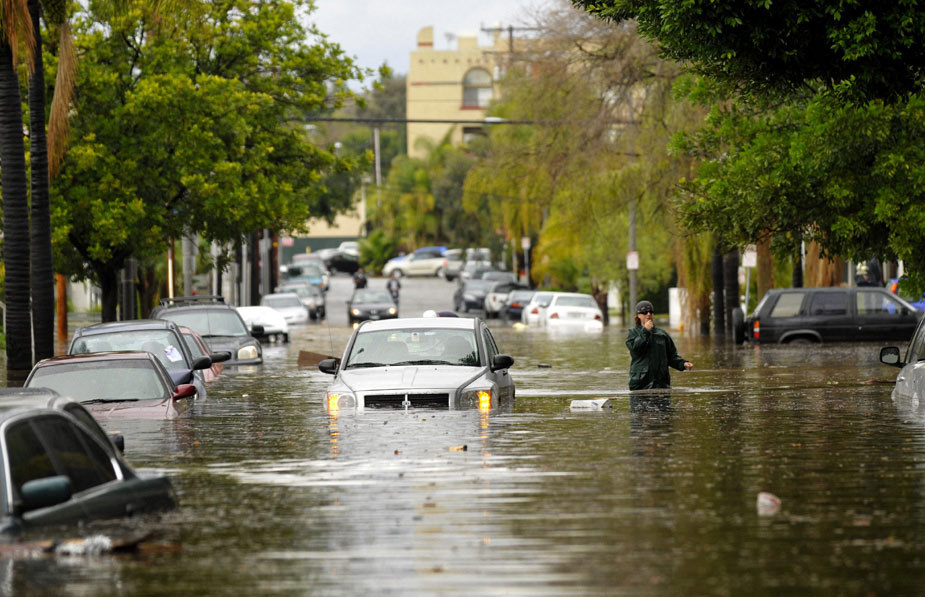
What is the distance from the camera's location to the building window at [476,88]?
125800 mm

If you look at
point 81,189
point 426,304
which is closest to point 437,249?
point 426,304

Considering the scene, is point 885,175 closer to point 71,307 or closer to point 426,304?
point 71,307

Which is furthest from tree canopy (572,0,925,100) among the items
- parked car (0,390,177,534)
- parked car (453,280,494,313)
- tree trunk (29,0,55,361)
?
parked car (453,280,494,313)

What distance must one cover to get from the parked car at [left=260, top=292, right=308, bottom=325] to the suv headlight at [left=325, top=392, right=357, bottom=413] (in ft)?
138

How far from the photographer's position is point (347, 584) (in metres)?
8.05

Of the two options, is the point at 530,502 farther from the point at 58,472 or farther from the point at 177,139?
the point at 177,139

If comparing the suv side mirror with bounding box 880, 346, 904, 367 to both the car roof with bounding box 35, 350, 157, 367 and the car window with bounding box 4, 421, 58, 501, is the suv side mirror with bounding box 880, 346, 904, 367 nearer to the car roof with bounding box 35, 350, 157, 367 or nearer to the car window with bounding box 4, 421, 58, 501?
the car roof with bounding box 35, 350, 157, 367

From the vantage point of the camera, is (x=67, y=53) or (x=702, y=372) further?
(x=702, y=372)

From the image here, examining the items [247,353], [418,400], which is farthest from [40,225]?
[418,400]

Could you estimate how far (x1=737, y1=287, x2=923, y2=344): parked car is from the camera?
35.1 metres

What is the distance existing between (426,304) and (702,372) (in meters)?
51.3

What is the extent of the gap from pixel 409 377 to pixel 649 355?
11.2 feet

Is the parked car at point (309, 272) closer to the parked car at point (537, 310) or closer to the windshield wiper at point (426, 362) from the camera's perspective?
the parked car at point (537, 310)

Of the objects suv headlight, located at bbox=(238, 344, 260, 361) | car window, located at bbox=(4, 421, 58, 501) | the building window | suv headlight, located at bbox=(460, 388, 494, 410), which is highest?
the building window
